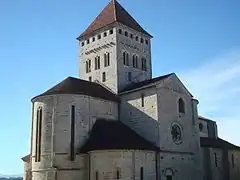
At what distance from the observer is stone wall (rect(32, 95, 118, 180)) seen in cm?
3177

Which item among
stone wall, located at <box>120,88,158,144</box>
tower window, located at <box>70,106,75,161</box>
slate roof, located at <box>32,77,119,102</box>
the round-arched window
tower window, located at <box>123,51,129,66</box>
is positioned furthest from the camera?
tower window, located at <box>123,51,129,66</box>

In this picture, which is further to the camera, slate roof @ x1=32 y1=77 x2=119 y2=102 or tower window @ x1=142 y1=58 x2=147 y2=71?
tower window @ x1=142 y1=58 x2=147 y2=71

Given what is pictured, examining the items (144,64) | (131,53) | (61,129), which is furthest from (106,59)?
(61,129)

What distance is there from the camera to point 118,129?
3481 centimetres

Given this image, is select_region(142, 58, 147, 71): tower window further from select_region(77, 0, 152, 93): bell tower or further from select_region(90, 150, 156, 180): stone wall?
select_region(90, 150, 156, 180): stone wall

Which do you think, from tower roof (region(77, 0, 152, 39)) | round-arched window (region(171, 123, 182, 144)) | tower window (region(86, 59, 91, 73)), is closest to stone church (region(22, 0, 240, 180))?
round-arched window (region(171, 123, 182, 144))

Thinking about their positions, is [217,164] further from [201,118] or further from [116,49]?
[116,49]

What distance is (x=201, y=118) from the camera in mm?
48250

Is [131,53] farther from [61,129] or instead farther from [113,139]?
[61,129]

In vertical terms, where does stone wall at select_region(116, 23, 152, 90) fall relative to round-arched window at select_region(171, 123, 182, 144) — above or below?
above

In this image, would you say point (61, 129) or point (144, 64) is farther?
point (144, 64)

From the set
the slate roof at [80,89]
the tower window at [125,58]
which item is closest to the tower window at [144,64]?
the tower window at [125,58]

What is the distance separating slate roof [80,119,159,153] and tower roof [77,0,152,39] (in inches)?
561

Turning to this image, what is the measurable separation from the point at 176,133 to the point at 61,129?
1211 centimetres
